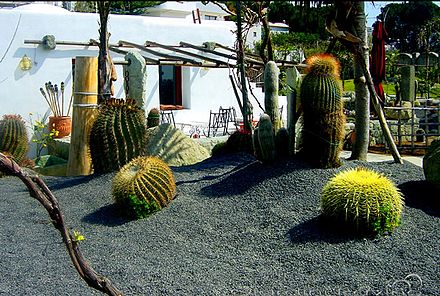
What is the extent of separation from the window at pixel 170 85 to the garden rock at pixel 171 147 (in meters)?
7.22

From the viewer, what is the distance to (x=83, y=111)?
8.82 meters

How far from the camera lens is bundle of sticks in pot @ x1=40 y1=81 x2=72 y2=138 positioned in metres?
13.0

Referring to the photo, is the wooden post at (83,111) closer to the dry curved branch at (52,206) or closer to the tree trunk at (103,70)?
the tree trunk at (103,70)

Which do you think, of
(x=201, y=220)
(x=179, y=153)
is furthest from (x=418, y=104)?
(x=201, y=220)

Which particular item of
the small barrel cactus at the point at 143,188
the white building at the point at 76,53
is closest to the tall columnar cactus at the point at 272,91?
the small barrel cactus at the point at 143,188

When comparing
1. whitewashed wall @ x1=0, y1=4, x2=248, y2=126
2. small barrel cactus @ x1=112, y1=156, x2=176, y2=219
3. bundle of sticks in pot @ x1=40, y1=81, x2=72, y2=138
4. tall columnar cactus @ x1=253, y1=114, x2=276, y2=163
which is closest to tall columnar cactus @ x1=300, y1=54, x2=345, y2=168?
tall columnar cactus @ x1=253, y1=114, x2=276, y2=163

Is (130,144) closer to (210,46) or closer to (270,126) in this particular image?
(270,126)

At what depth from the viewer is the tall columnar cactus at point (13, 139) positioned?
9445 millimetres

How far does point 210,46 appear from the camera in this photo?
16141 mm

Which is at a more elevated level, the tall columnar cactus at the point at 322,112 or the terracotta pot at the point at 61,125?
the tall columnar cactus at the point at 322,112

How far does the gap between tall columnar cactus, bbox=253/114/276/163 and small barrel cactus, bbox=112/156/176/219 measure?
115 cm

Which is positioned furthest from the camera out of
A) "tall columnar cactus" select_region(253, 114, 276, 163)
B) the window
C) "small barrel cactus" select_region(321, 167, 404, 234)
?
the window

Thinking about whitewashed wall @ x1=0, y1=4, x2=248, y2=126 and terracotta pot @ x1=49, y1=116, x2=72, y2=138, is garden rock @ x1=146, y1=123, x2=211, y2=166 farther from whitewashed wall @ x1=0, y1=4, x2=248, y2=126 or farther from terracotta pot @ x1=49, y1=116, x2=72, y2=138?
whitewashed wall @ x1=0, y1=4, x2=248, y2=126

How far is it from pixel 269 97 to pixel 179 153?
2401mm
